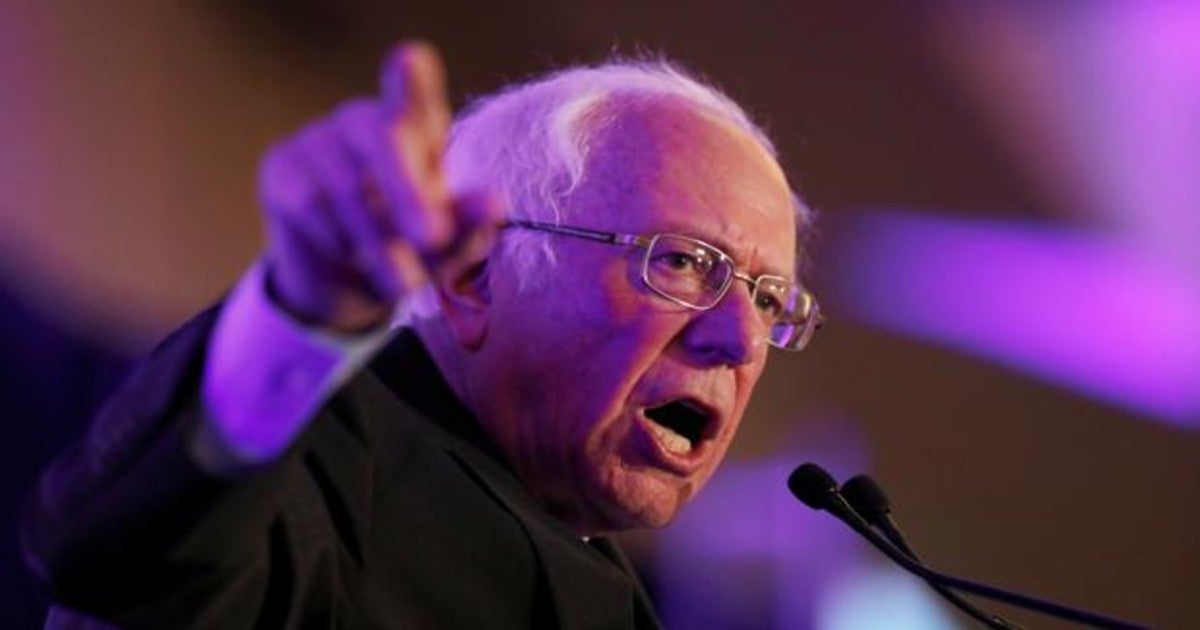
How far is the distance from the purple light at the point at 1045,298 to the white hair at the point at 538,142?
1.74 metres

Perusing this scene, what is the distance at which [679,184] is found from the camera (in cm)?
161

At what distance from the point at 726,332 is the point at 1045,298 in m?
2.06

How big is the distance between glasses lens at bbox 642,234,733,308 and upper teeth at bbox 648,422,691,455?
0.52ft

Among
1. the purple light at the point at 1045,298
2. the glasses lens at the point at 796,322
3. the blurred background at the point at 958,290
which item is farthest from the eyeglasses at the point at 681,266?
the purple light at the point at 1045,298

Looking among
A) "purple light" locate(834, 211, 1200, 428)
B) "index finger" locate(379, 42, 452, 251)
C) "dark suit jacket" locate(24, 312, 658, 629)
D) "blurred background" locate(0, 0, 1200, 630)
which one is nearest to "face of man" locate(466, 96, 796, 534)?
"dark suit jacket" locate(24, 312, 658, 629)

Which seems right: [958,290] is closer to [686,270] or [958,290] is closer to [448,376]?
[686,270]

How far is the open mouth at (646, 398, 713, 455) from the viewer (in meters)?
1.59

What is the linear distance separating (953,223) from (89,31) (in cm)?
229

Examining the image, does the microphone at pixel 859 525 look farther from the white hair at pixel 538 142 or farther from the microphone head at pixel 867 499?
the white hair at pixel 538 142

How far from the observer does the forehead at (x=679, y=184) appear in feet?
5.25

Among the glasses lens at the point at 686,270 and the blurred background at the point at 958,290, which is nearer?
the glasses lens at the point at 686,270

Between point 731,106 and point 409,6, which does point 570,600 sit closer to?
point 731,106

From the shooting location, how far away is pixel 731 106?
6.21 ft

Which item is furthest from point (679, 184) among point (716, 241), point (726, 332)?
point (726, 332)
